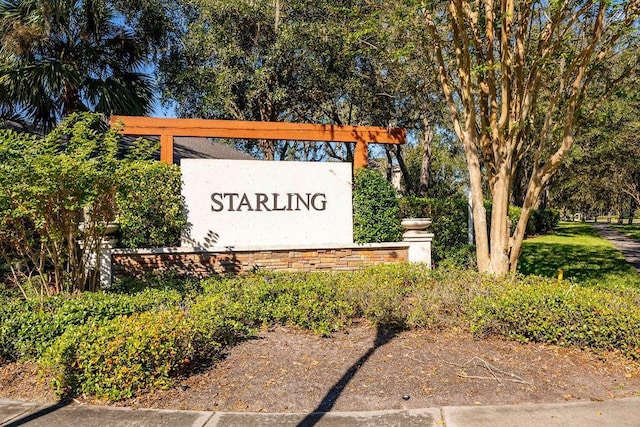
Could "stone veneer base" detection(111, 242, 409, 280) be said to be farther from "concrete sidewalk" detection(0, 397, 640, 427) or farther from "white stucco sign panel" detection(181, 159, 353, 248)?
"concrete sidewalk" detection(0, 397, 640, 427)

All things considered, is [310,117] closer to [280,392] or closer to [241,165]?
[241,165]

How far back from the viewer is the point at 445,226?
998 cm

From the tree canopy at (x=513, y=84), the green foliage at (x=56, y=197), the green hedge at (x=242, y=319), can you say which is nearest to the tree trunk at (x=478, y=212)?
the tree canopy at (x=513, y=84)

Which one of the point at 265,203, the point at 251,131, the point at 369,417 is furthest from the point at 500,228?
the point at 251,131

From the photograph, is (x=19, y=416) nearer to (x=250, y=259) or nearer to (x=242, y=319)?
(x=242, y=319)

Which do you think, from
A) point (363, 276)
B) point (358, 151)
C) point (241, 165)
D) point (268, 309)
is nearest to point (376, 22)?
point (358, 151)

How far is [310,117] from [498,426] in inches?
619

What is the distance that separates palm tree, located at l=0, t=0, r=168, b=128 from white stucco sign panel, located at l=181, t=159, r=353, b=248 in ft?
15.4

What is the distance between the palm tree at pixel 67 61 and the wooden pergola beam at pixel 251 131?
10.7ft

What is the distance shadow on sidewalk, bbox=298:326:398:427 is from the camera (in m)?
3.39

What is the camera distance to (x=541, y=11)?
7871 mm

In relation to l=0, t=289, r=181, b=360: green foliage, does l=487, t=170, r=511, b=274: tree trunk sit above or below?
above

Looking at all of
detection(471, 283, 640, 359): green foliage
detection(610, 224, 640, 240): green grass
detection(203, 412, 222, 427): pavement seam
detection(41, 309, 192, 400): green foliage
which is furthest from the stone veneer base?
detection(610, 224, 640, 240): green grass

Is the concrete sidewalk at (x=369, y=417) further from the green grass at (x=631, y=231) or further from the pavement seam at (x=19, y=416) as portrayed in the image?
the green grass at (x=631, y=231)
